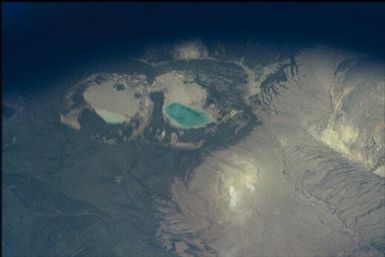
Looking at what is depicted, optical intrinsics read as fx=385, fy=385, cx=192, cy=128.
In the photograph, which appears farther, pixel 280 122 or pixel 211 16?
pixel 280 122

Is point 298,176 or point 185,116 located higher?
point 185,116

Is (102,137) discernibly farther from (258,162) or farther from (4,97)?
(258,162)

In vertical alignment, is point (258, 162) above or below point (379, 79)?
below

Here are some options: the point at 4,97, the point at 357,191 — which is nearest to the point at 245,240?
the point at 357,191

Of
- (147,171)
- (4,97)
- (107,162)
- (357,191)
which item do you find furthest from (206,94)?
(4,97)

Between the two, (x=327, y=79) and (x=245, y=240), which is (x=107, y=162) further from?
(x=327, y=79)

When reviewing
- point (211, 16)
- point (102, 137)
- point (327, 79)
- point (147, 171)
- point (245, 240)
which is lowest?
point (245, 240)
